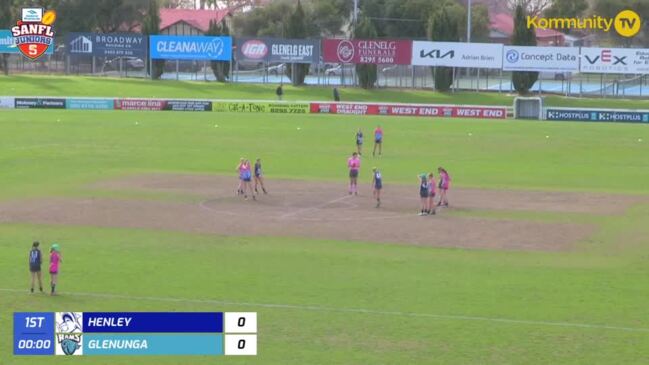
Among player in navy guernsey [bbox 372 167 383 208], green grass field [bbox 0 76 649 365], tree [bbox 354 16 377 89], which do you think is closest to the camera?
green grass field [bbox 0 76 649 365]

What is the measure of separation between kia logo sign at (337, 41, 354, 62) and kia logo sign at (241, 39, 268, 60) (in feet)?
22.6

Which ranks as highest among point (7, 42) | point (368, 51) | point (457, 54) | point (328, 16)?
point (328, 16)

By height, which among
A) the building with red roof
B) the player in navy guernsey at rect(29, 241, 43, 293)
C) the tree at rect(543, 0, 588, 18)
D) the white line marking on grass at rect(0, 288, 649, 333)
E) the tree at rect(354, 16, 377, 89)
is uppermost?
the tree at rect(543, 0, 588, 18)

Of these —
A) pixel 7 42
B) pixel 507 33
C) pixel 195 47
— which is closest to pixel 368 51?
pixel 195 47

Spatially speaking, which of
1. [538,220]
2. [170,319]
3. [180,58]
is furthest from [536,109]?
[170,319]

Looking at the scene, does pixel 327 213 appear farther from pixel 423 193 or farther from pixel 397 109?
pixel 397 109

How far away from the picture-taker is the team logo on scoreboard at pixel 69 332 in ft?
60.1

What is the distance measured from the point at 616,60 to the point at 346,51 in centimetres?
2331

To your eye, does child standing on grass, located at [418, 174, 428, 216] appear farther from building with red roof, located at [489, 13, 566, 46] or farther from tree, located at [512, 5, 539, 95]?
building with red roof, located at [489, 13, 566, 46]

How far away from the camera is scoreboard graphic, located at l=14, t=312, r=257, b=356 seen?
18031mm

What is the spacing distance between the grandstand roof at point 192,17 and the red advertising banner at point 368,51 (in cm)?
3810

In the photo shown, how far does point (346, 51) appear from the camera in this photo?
9250cm

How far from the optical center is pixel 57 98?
82250 mm

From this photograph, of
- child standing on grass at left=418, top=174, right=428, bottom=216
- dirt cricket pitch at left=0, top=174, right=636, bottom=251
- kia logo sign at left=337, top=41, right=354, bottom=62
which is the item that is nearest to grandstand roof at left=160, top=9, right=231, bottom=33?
kia logo sign at left=337, top=41, right=354, bottom=62
